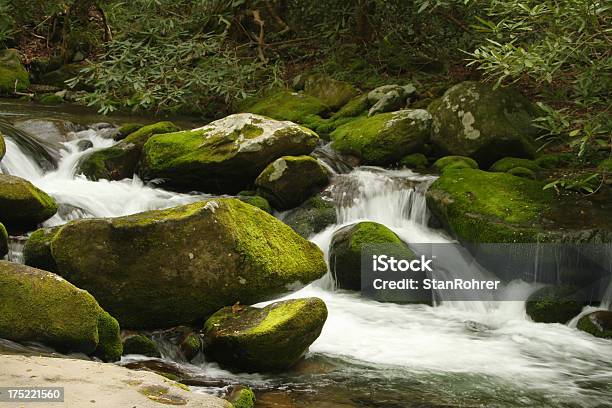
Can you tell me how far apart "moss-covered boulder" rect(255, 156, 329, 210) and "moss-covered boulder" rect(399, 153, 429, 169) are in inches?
63.3

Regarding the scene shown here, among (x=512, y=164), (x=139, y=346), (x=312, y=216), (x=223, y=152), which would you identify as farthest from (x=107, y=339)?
(x=512, y=164)

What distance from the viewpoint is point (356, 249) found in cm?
823

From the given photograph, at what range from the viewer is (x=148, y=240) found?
616 centimetres

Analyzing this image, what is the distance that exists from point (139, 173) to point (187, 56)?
378 cm

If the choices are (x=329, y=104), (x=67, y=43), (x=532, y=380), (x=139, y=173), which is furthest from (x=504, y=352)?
(x=67, y=43)

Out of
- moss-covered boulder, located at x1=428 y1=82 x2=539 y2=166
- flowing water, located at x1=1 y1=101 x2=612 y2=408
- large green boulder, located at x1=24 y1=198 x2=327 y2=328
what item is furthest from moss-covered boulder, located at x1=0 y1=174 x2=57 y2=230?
moss-covered boulder, located at x1=428 y1=82 x2=539 y2=166

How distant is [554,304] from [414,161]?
3.64 metres

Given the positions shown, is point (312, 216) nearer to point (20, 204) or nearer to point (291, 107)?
point (20, 204)

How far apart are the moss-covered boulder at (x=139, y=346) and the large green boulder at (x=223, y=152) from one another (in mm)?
4237

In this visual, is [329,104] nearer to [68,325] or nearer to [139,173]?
[139,173]

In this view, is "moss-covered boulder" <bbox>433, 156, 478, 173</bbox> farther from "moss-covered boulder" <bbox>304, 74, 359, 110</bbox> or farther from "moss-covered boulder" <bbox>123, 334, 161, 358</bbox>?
"moss-covered boulder" <bbox>123, 334, 161, 358</bbox>

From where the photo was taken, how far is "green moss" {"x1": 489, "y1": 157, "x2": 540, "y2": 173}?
10078 millimetres

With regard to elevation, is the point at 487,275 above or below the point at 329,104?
below

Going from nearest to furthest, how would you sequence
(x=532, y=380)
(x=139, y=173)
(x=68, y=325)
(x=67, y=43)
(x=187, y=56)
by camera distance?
(x=68, y=325) < (x=532, y=380) < (x=139, y=173) < (x=187, y=56) < (x=67, y=43)
